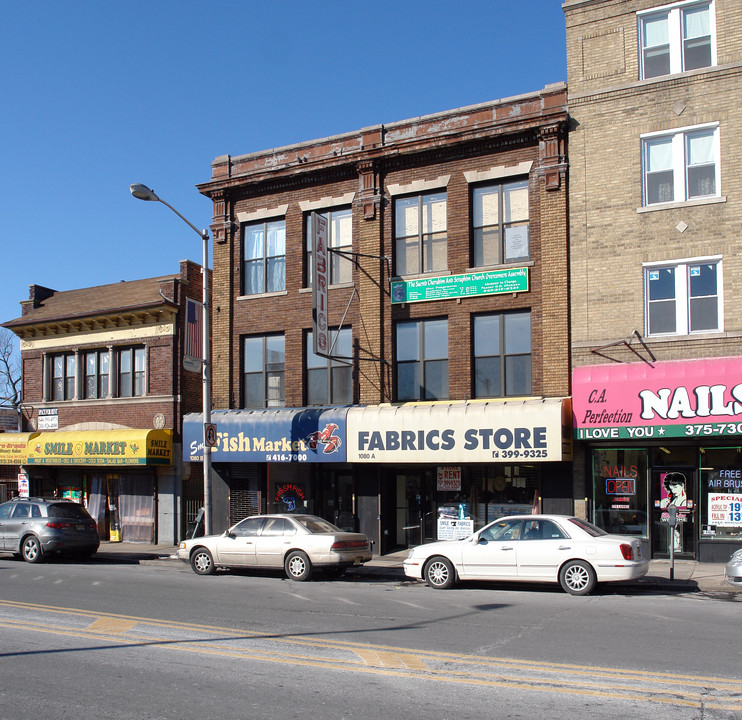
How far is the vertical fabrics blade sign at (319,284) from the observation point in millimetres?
20297

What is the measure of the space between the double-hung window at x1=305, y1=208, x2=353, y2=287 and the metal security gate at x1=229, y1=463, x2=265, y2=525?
18.6ft

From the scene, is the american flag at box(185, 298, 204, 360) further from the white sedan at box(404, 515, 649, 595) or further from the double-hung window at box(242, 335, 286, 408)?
the white sedan at box(404, 515, 649, 595)

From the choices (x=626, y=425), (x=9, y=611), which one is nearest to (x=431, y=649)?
(x=9, y=611)

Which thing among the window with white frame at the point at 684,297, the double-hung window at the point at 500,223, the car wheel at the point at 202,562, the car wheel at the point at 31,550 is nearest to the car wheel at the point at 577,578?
the window with white frame at the point at 684,297

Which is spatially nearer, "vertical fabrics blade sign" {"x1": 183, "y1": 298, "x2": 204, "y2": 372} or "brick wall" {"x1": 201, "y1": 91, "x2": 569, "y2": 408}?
"brick wall" {"x1": 201, "y1": 91, "x2": 569, "y2": 408}

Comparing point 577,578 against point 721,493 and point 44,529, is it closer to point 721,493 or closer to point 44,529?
point 721,493

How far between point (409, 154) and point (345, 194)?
87.3 inches

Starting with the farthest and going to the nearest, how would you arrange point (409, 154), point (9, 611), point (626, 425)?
1. point (409, 154)
2. point (626, 425)
3. point (9, 611)

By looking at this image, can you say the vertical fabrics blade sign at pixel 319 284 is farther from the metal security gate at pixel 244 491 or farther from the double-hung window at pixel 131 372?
the double-hung window at pixel 131 372

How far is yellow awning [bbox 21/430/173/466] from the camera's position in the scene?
79.2 feet

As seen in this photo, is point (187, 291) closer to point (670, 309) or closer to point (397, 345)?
point (397, 345)

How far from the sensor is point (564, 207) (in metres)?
19.1

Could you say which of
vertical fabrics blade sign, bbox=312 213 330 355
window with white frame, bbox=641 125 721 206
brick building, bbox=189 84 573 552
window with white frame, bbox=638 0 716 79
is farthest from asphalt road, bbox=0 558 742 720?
window with white frame, bbox=638 0 716 79

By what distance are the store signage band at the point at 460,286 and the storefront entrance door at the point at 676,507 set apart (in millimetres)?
5489
